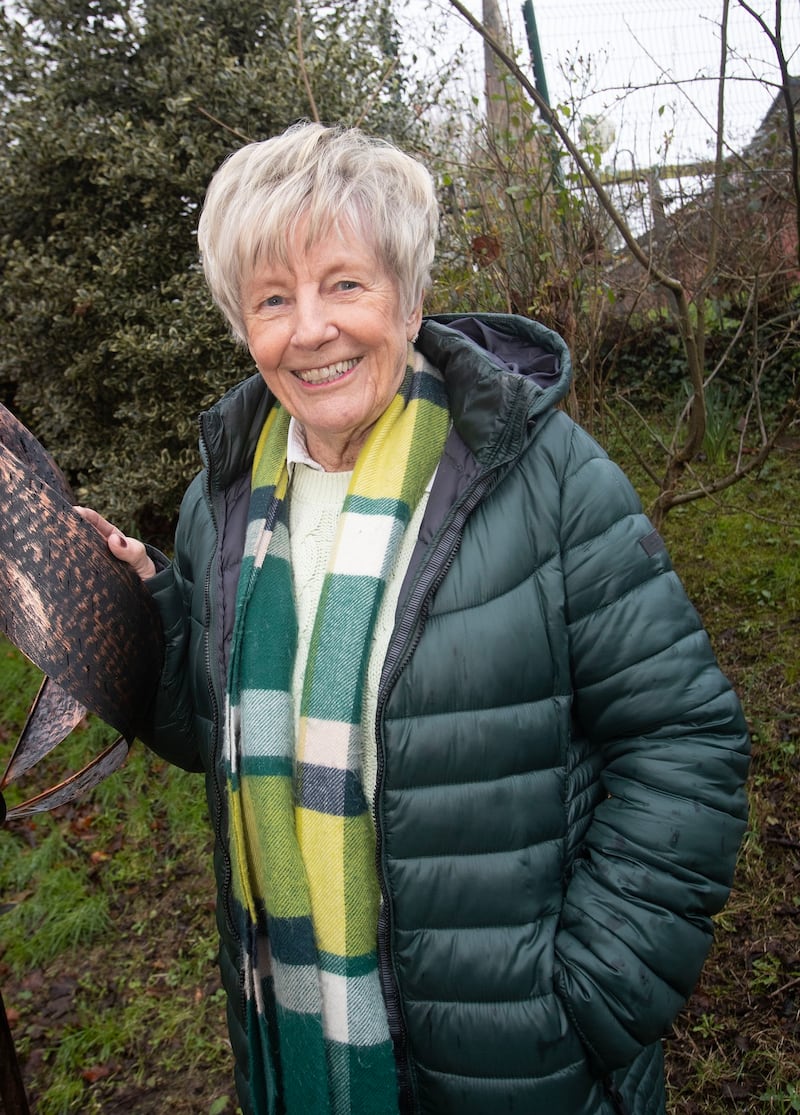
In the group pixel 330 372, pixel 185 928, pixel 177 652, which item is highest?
pixel 330 372

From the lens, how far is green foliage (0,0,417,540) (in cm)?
429

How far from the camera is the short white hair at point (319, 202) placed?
4.99ft

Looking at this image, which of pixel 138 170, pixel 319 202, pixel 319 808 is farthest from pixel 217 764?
pixel 138 170

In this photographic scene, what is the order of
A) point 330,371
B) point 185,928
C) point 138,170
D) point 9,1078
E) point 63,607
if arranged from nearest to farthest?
1. point 63,607
2. point 330,371
3. point 9,1078
4. point 185,928
5. point 138,170

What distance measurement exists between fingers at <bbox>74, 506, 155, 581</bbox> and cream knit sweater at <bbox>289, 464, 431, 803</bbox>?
32 cm

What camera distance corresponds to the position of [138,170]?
422 cm

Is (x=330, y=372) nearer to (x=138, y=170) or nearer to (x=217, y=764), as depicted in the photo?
(x=217, y=764)

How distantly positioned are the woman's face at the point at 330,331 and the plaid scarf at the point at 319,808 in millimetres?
77

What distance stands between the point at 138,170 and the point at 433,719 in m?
3.83

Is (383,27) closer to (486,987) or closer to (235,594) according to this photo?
(235,594)

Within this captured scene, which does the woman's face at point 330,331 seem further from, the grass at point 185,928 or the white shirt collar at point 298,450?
the grass at point 185,928

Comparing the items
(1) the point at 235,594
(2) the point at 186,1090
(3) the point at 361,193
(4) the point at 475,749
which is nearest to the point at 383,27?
(3) the point at 361,193

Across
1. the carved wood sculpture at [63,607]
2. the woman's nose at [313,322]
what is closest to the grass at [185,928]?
the carved wood sculpture at [63,607]

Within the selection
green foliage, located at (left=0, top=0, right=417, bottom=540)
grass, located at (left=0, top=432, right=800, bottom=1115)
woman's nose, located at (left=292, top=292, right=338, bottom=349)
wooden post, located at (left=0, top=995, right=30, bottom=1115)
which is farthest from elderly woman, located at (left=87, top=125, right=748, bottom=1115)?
green foliage, located at (left=0, top=0, right=417, bottom=540)
